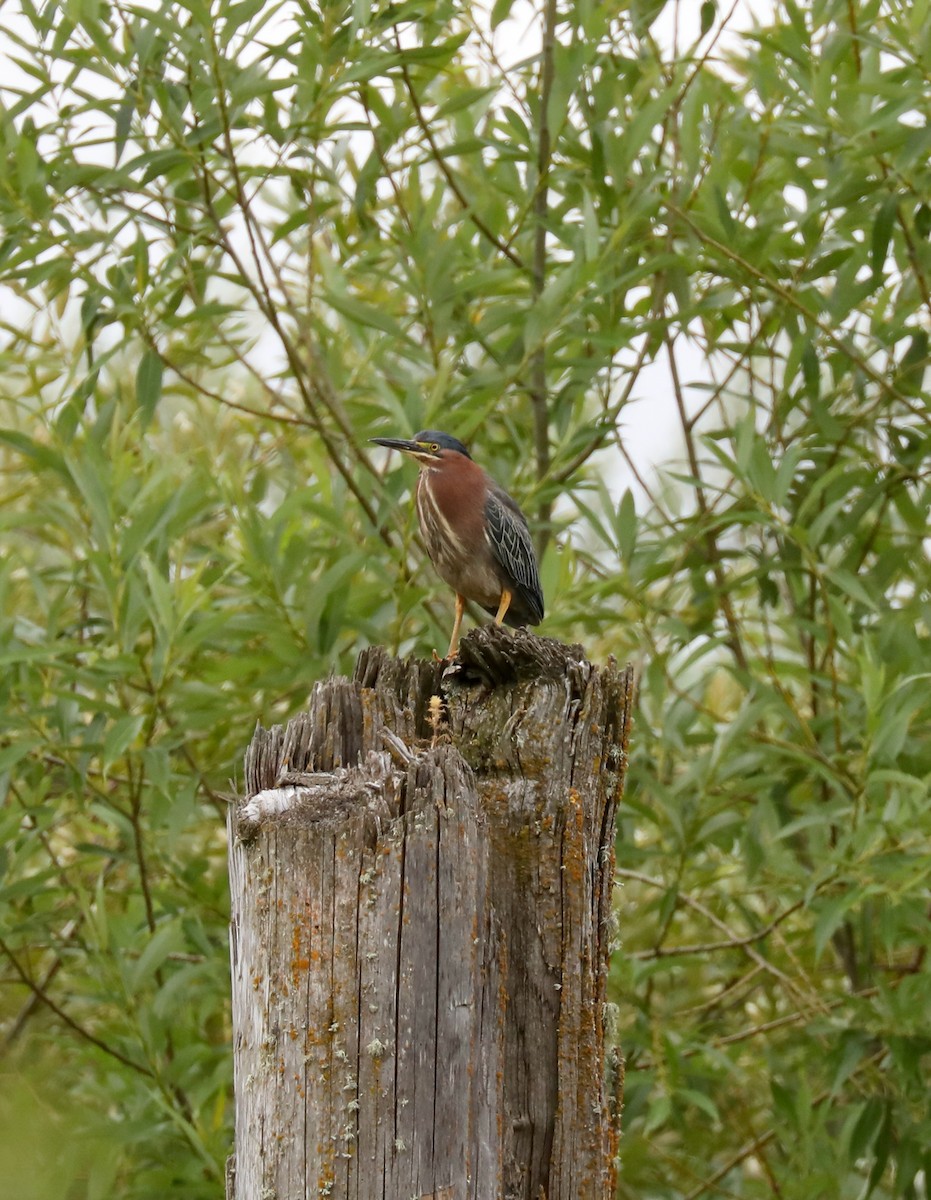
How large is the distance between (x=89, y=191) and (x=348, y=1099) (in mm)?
3620

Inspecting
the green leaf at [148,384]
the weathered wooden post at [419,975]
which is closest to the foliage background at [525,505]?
the green leaf at [148,384]

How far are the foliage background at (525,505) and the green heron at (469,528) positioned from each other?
117mm

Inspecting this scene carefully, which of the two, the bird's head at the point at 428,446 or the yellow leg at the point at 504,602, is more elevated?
the bird's head at the point at 428,446

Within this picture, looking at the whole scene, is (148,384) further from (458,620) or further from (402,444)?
(458,620)

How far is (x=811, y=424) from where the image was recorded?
17.7ft

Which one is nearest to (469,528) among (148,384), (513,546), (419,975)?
(513,546)

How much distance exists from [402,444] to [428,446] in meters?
0.11

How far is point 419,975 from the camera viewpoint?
208cm

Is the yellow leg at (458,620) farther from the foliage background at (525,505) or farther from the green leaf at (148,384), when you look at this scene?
the green leaf at (148,384)

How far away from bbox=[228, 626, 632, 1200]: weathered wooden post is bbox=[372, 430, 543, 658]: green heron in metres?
2.43

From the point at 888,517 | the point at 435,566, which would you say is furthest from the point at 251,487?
the point at 888,517

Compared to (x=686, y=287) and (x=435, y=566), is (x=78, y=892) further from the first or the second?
(x=686, y=287)

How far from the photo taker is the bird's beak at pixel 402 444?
476 cm

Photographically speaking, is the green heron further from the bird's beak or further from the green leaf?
the green leaf
